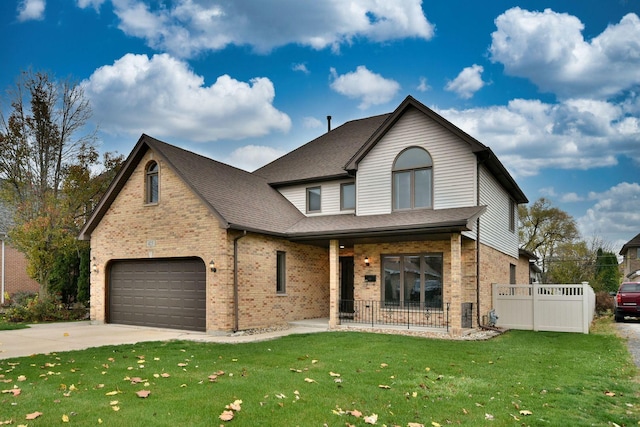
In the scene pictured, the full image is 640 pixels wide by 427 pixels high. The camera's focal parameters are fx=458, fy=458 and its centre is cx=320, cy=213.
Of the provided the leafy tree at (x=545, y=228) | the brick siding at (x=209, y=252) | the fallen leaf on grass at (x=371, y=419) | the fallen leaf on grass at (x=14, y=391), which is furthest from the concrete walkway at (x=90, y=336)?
the leafy tree at (x=545, y=228)

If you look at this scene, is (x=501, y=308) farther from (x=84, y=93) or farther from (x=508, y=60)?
(x=84, y=93)

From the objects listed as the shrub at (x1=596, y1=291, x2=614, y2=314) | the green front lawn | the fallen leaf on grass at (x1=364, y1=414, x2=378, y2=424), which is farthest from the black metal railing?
the shrub at (x1=596, y1=291, x2=614, y2=314)

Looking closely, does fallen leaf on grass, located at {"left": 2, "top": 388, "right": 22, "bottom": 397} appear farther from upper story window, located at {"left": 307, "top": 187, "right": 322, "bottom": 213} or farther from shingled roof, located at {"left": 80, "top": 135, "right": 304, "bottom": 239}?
upper story window, located at {"left": 307, "top": 187, "right": 322, "bottom": 213}

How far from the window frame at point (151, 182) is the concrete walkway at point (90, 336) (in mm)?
4537

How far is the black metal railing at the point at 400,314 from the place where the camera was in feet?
49.8

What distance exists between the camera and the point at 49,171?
2142 cm

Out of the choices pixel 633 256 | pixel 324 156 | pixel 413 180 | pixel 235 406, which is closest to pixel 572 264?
pixel 633 256

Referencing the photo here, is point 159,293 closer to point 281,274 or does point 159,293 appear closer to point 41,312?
point 281,274

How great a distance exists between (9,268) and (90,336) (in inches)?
642

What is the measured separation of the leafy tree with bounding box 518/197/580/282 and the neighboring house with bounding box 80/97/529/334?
26802mm

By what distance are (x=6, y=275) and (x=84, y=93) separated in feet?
38.3

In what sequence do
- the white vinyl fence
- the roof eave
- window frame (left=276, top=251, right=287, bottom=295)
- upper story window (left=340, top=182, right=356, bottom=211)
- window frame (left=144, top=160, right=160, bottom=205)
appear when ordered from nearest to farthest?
the roof eave
the white vinyl fence
window frame (left=144, top=160, right=160, bottom=205)
window frame (left=276, top=251, right=287, bottom=295)
upper story window (left=340, top=182, right=356, bottom=211)

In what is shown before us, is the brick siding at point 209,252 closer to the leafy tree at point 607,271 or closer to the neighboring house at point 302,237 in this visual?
the neighboring house at point 302,237

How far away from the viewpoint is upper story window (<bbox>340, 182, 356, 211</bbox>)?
1862 cm
